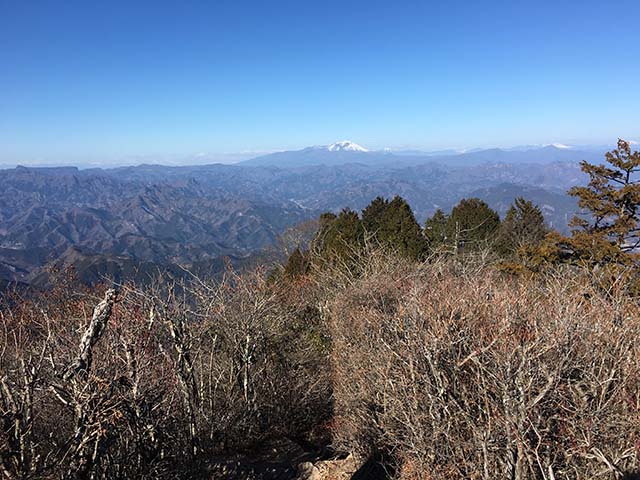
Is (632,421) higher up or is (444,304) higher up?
(444,304)

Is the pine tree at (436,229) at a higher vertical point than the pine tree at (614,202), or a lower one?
lower

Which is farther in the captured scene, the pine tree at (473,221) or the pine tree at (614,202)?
the pine tree at (473,221)

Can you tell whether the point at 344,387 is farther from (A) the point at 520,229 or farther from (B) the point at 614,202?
(A) the point at 520,229

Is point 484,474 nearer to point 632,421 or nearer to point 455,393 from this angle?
point 455,393

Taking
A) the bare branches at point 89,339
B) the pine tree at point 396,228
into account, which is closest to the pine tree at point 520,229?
the pine tree at point 396,228

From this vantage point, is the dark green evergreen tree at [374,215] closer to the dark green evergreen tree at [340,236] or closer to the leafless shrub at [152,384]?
the dark green evergreen tree at [340,236]

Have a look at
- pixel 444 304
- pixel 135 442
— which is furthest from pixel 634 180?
pixel 135 442

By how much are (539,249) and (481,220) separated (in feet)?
44.7

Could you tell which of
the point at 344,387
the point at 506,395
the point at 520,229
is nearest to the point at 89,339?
the point at 506,395

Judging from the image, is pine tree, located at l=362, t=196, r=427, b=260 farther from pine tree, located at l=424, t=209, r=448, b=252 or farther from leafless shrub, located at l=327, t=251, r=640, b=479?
leafless shrub, located at l=327, t=251, r=640, b=479

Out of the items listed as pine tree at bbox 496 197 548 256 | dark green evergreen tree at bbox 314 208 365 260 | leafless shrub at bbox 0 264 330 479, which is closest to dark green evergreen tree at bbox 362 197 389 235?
dark green evergreen tree at bbox 314 208 365 260

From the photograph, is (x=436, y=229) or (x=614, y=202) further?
(x=436, y=229)

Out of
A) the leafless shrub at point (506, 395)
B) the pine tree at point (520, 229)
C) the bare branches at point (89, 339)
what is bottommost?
the pine tree at point (520, 229)

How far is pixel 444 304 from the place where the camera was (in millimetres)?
7770
